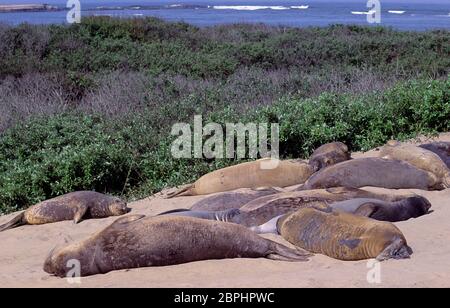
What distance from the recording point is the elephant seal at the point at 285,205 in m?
6.80

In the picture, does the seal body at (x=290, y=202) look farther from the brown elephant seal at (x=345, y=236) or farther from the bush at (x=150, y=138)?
the bush at (x=150, y=138)

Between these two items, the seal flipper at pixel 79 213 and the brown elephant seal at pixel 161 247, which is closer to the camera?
the brown elephant seal at pixel 161 247

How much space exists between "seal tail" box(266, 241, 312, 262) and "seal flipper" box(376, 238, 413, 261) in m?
0.67

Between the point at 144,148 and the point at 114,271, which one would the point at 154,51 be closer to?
the point at 144,148

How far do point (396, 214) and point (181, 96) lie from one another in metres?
8.05

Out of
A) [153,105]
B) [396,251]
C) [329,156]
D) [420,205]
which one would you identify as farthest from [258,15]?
[396,251]

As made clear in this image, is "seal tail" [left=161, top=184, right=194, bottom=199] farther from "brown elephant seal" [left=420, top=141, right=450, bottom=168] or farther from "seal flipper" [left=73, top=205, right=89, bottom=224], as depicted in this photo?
"brown elephant seal" [left=420, top=141, right=450, bottom=168]

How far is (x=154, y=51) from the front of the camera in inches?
918

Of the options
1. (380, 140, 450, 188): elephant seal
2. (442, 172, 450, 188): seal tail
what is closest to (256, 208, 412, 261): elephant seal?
(442, 172, 450, 188): seal tail

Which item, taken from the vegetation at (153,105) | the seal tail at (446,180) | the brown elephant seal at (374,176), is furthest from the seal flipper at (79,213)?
the seal tail at (446,180)

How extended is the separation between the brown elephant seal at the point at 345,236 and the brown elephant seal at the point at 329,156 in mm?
2599

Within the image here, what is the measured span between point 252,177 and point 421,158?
7.10 feet

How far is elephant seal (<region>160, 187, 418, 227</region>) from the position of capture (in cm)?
680
